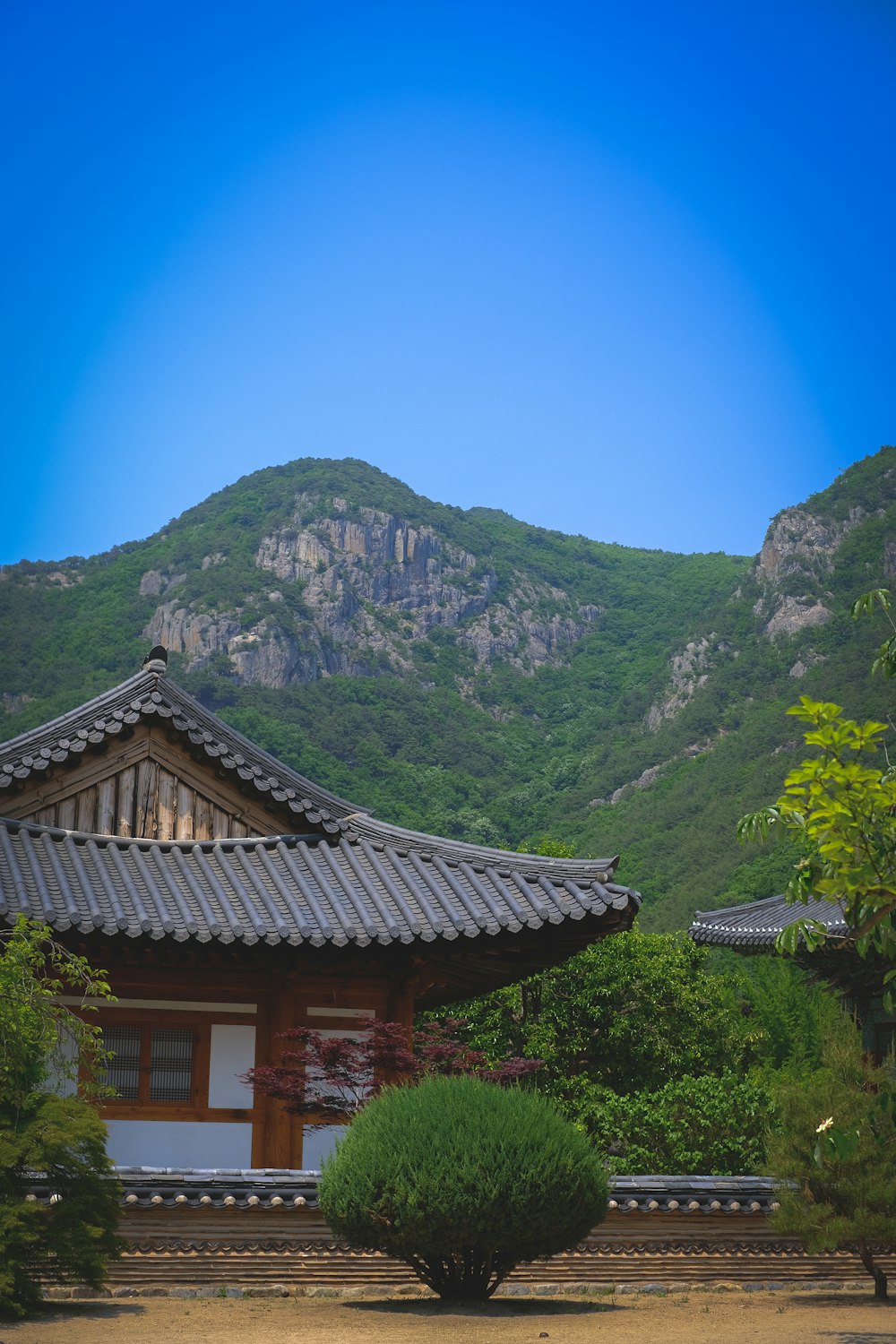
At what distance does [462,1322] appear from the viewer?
29.9ft

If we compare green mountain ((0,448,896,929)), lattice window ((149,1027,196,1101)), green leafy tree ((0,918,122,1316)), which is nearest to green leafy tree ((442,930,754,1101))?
lattice window ((149,1027,196,1101))

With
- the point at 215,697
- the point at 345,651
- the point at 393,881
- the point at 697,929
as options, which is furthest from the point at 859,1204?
the point at 345,651

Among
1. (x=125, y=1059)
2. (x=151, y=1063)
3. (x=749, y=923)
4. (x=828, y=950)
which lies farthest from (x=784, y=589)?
(x=125, y=1059)

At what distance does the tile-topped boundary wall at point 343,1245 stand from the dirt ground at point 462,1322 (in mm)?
395

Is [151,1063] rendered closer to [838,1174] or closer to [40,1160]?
[40,1160]

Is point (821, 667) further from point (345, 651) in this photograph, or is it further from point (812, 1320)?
point (812, 1320)

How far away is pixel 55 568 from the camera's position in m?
100

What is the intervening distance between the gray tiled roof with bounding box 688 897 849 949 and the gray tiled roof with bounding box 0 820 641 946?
15.2m

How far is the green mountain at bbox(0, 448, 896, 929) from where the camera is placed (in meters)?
67.1

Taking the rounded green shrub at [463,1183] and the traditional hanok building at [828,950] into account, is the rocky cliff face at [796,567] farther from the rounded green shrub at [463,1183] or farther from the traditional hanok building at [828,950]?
the rounded green shrub at [463,1183]


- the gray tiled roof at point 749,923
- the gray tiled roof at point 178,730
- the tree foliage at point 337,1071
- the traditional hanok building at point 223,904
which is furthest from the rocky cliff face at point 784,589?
the tree foliage at point 337,1071

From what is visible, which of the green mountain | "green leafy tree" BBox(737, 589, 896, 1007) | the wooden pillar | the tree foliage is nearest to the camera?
"green leafy tree" BBox(737, 589, 896, 1007)

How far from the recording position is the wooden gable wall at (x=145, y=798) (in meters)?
15.2

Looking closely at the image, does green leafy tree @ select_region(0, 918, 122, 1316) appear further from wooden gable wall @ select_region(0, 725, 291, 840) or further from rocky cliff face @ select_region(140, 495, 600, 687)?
rocky cliff face @ select_region(140, 495, 600, 687)
